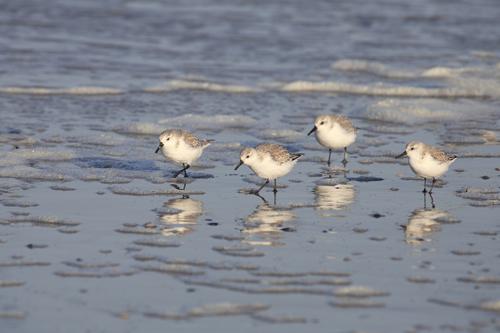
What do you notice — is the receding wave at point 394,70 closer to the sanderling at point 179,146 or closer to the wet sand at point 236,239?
the wet sand at point 236,239

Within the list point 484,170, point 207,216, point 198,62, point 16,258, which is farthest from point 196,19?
point 16,258

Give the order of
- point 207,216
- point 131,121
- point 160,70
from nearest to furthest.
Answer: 1. point 207,216
2. point 131,121
3. point 160,70

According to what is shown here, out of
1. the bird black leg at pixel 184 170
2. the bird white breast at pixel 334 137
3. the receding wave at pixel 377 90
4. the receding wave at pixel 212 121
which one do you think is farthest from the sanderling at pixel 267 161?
the receding wave at pixel 377 90

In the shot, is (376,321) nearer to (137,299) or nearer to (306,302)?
(306,302)

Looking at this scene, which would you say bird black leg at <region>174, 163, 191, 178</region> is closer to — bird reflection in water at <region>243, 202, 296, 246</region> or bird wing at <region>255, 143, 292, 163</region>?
bird wing at <region>255, 143, 292, 163</region>

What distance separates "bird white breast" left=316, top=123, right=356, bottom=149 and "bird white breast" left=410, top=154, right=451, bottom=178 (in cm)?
143

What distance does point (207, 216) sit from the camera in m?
8.44

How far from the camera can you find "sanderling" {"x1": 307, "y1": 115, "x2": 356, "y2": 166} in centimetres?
1087

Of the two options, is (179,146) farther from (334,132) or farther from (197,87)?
(197,87)

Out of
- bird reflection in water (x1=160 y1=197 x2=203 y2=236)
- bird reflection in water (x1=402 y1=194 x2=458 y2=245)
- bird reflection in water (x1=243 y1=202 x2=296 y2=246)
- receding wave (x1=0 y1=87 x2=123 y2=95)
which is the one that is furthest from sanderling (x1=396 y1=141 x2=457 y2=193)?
receding wave (x1=0 y1=87 x2=123 y2=95)

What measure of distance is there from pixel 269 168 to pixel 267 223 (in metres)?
1.31

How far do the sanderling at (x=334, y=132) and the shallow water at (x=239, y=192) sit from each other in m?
0.23

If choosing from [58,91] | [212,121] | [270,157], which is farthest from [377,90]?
[270,157]

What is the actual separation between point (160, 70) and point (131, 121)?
4.46 m
